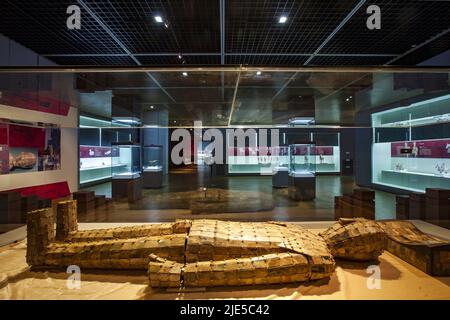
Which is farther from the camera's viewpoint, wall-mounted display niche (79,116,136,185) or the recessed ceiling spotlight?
wall-mounted display niche (79,116,136,185)

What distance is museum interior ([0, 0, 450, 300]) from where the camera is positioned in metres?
2.22

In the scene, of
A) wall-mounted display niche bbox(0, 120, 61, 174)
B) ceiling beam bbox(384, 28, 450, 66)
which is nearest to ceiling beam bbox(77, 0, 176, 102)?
wall-mounted display niche bbox(0, 120, 61, 174)

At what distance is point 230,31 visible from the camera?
153 inches

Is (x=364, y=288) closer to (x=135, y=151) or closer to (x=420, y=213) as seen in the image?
→ (x=420, y=213)

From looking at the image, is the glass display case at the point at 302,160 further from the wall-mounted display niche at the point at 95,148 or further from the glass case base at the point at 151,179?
the wall-mounted display niche at the point at 95,148

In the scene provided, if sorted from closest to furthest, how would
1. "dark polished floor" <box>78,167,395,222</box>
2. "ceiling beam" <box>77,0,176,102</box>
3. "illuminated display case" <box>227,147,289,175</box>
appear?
"ceiling beam" <box>77,0,176,102</box> → "dark polished floor" <box>78,167,395,222</box> → "illuminated display case" <box>227,147,289,175</box>

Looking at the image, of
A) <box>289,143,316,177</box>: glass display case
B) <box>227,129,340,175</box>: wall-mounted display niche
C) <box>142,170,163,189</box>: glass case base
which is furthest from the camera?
<box>227,129,340,175</box>: wall-mounted display niche

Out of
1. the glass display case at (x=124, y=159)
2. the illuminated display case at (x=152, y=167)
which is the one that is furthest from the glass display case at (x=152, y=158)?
the glass display case at (x=124, y=159)

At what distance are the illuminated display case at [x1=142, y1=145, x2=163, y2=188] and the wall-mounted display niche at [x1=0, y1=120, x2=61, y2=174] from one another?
3657 mm

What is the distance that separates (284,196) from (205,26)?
5.88m

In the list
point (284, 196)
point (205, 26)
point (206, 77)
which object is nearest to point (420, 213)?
point (284, 196)

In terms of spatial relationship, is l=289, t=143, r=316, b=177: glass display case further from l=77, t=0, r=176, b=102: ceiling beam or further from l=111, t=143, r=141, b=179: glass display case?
l=77, t=0, r=176, b=102: ceiling beam

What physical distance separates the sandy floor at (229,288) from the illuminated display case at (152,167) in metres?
7.53

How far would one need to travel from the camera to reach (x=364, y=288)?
2164mm
